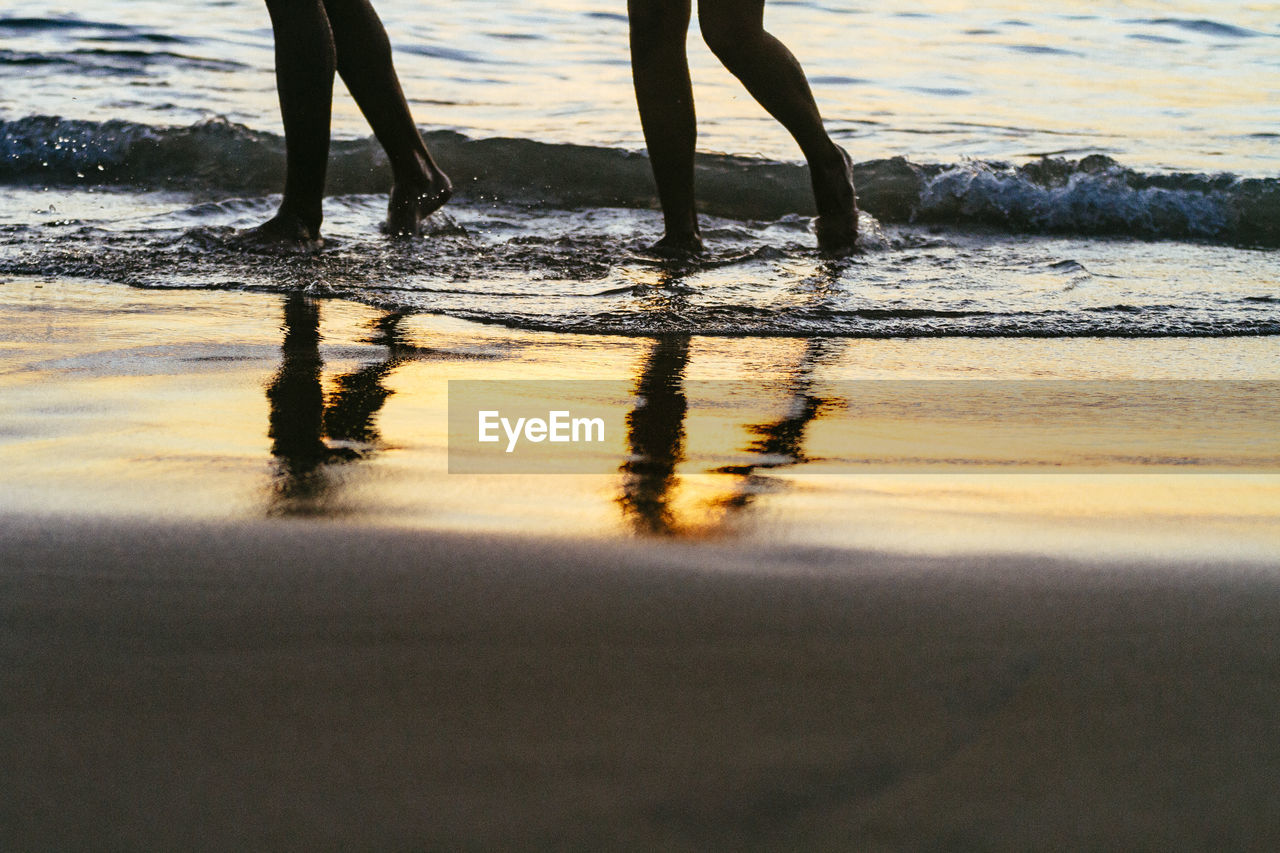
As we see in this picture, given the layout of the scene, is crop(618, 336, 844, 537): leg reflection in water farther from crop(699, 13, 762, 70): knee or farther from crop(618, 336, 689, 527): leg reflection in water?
crop(699, 13, 762, 70): knee

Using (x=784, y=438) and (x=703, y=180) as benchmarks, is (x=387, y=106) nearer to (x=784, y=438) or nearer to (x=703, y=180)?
(x=703, y=180)

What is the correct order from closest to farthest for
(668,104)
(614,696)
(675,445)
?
(614,696) → (675,445) → (668,104)

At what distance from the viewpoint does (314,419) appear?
1485 mm

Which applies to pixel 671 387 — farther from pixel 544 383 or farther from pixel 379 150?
pixel 379 150

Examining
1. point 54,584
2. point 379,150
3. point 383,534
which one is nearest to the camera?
point 54,584

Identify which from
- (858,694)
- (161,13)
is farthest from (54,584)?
(161,13)

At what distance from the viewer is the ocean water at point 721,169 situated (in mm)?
2670

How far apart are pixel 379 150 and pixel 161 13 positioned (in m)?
4.18

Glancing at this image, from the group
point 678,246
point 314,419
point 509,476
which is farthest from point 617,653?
point 678,246

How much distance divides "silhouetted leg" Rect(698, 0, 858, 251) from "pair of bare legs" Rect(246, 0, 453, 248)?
36.5 inches

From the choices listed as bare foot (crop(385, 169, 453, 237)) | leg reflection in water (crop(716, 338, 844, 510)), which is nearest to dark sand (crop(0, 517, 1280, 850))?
leg reflection in water (crop(716, 338, 844, 510))

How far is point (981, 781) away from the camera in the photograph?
70cm

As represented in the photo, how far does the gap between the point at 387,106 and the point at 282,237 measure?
57 cm

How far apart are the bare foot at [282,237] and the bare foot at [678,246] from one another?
0.90 m
